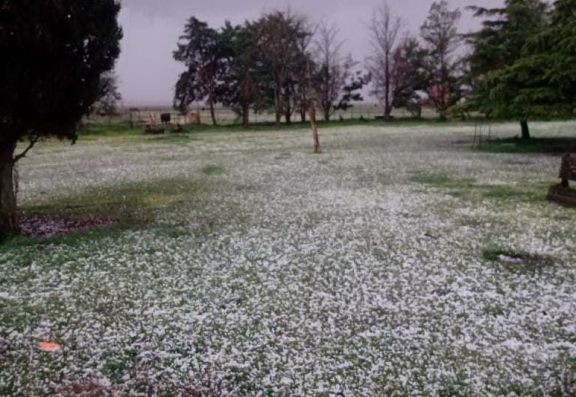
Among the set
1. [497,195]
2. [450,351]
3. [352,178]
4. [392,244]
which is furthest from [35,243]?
[497,195]

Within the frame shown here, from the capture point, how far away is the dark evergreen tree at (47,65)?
889 cm

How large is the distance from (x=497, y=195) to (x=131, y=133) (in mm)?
40200

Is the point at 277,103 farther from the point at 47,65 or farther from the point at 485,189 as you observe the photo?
the point at 47,65

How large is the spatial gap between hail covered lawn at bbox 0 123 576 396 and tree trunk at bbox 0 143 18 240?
33.9 inches

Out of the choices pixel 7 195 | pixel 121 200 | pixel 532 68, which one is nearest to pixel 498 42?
pixel 532 68

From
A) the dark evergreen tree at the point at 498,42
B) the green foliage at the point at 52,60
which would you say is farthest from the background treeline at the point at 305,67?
the green foliage at the point at 52,60

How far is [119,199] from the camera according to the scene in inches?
582

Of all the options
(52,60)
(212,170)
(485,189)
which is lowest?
(485,189)

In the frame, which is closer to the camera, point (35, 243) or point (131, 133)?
point (35, 243)

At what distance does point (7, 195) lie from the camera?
1030cm

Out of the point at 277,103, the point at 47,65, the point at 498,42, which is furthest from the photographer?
the point at 277,103

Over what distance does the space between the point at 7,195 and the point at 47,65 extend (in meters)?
3.20

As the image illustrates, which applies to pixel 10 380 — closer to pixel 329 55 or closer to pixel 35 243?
pixel 35 243

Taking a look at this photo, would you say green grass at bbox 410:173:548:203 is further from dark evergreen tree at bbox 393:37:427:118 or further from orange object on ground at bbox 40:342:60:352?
dark evergreen tree at bbox 393:37:427:118
